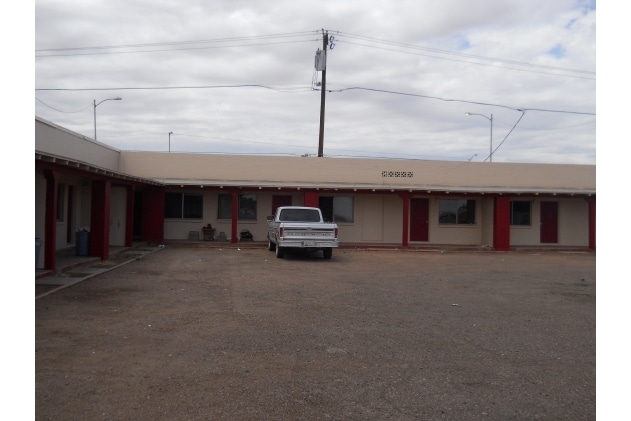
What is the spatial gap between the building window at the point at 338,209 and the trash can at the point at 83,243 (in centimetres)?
1178

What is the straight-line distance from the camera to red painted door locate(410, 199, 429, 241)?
27062 millimetres

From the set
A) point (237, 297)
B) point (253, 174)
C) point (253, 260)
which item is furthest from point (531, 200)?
point (237, 297)

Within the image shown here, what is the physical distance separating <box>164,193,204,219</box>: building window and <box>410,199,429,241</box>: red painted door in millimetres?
10070

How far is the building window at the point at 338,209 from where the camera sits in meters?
26.5

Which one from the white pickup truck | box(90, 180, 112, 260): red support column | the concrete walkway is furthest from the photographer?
the white pickup truck

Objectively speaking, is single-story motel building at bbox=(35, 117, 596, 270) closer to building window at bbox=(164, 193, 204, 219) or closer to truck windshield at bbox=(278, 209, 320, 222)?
building window at bbox=(164, 193, 204, 219)

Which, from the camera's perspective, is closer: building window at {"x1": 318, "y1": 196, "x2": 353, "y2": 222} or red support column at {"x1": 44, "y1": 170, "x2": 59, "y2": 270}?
red support column at {"x1": 44, "y1": 170, "x2": 59, "y2": 270}

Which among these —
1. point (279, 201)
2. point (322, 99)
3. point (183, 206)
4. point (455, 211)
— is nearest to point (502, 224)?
point (455, 211)

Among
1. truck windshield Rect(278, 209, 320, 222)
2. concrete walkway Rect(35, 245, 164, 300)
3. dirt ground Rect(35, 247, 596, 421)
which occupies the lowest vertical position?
dirt ground Rect(35, 247, 596, 421)

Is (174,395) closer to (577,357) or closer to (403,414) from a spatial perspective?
(403,414)

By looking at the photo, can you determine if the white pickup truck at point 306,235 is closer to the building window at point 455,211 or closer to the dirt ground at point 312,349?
the dirt ground at point 312,349

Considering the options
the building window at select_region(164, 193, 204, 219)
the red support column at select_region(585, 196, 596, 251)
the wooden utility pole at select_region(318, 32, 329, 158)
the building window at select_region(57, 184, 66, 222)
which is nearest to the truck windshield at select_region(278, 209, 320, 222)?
the building window at select_region(164, 193, 204, 219)

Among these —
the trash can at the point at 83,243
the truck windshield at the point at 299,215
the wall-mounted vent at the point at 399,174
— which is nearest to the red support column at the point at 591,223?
the wall-mounted vent at the point at 399,174

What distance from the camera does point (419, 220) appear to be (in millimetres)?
27156
